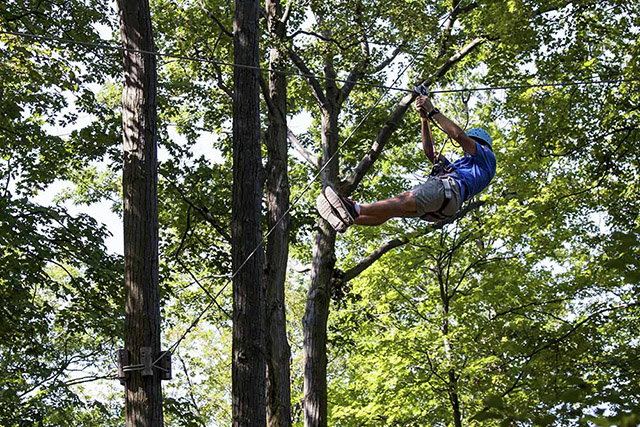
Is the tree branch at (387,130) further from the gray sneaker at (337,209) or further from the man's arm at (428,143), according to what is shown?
the gray sneaker at (337,209)

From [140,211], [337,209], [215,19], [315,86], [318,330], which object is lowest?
[337,209]

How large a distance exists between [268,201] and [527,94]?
13.9 feet

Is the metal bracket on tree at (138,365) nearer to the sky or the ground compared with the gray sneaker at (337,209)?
nearer to the ground

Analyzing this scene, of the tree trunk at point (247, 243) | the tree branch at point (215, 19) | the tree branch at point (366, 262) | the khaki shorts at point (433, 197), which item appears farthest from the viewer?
the tree branch at point (366, 262)

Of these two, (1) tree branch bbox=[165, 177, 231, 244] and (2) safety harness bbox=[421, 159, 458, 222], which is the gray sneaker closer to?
(2) safety harness bbox=[421, 159, 458, 222]

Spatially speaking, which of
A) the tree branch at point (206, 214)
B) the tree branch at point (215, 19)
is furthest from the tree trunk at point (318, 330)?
the tree branch at point (215, 19)

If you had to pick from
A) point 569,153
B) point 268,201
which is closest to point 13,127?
point 268,201

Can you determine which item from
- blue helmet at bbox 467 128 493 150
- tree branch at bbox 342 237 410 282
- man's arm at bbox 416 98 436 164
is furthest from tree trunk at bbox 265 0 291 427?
blue helmet at bbox 467 128 493 150

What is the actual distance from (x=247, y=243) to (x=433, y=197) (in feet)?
6.69

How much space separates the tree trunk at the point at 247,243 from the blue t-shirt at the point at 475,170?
1.97 meters

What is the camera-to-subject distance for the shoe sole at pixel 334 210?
507 cm

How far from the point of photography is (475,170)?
5727 mm

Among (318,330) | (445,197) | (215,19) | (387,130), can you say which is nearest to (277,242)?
(318,330)

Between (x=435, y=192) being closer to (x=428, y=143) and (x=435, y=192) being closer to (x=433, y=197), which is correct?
(x=433, y=197)
